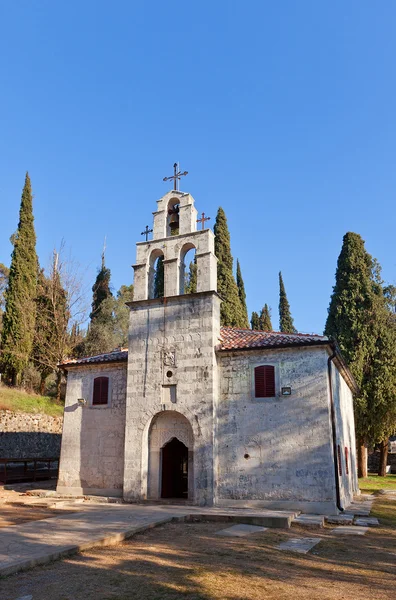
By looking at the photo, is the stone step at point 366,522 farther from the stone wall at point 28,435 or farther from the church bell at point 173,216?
the stone wall at point 28,435


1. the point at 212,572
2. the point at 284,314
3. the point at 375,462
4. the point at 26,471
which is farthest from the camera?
the point at 284,314

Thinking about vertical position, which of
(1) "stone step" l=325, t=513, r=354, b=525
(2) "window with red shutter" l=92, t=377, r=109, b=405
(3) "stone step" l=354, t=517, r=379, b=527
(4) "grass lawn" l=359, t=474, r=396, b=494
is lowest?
(4) "grass lawn" l=359, t=474, r=396, b=494

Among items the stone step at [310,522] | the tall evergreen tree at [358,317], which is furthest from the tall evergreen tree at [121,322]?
the stone step at [310,522]

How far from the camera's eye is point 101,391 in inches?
693

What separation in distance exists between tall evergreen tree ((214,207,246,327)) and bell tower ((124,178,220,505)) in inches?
572

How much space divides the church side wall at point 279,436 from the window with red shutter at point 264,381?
14 cm

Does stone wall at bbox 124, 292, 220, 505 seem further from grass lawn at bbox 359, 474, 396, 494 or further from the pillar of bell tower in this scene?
grass lawn at bbox 359, 474, 396, 494

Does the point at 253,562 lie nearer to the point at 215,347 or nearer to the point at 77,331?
the point at 215,347

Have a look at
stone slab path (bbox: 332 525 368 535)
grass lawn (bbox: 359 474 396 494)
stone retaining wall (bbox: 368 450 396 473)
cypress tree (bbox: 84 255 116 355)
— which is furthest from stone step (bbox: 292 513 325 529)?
stone retaining wall (bbox: 368 450 396 473)

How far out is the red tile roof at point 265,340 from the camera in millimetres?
14984

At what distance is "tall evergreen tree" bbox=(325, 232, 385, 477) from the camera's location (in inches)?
1113

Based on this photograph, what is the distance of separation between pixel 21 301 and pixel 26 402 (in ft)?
25.1

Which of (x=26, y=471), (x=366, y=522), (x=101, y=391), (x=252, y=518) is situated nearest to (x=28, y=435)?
(x=26, y=471)

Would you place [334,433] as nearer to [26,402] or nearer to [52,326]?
[26,402]
